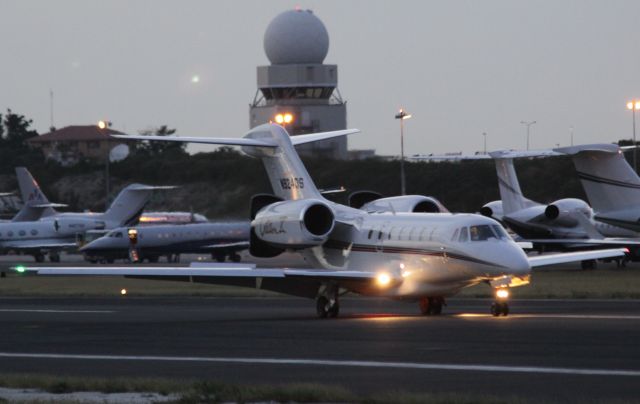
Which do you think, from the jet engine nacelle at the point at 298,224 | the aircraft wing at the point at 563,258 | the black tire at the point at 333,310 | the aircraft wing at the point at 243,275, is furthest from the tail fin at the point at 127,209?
the aircraft wing at the point at 563,258

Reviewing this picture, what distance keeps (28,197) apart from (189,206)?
2210 centimetres

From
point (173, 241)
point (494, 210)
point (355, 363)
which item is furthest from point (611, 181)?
point (173, 241)

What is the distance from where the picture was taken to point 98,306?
36.5 meters

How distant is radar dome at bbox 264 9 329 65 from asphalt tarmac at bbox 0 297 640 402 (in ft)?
233

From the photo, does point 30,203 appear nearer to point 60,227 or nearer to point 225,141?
point 60,227

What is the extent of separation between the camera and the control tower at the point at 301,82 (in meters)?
105

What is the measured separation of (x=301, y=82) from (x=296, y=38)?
17.3ft

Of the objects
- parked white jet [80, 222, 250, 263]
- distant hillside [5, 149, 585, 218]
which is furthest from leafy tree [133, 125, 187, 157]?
parked white jet [80, 222, 250, 263]

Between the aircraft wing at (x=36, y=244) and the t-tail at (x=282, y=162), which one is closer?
the t-tail at (x=282, y=162)

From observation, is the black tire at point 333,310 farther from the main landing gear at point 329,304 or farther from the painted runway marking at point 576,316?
the painted runway marking at point 576,316

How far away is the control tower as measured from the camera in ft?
345

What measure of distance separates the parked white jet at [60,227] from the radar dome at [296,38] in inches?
895

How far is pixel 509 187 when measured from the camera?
57094 mm

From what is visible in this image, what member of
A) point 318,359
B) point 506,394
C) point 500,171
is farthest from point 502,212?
point 506,394
